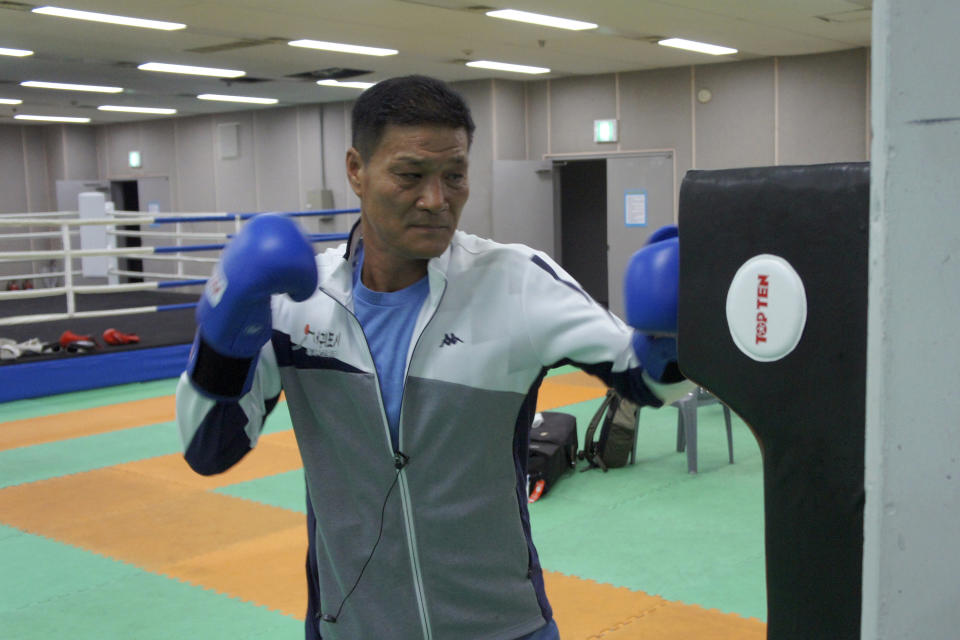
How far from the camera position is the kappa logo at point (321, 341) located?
142 cm

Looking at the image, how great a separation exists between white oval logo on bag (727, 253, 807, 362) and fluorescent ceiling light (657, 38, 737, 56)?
7629 millimetres

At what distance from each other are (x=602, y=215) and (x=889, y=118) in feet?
40.1

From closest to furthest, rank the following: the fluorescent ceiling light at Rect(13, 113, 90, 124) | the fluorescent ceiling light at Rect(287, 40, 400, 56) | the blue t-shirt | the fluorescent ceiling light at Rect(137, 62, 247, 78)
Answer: the blue t-shirt → the fluorescent ceiling light at Rect(287, 40, 400, 56) → the fluorescent ceiling light at Rect(137, 62, 247, 78) → the fluorescent ceiling light at Rect(13, 113, 90, 124)

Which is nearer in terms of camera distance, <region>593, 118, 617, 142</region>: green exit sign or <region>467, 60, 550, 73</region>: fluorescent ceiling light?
<region>467, 60, 550, 73</region>: fluorescent ceiling light

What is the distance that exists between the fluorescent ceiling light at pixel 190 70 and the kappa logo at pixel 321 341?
27.0 ft

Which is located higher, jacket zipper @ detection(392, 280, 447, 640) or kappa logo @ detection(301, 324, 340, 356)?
kappa logo @ detection(301, 324, 340, 356)

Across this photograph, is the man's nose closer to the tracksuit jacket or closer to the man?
the man

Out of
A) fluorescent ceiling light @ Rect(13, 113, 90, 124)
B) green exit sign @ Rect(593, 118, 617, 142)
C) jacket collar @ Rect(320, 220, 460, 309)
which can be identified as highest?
fluorescent ceiling light @ Rect(13, 113, 90, 124)

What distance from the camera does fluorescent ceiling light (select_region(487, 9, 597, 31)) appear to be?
6.64 meters

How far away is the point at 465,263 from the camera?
1435 mm

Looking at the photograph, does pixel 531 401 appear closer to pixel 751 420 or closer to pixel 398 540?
pixel 398 540

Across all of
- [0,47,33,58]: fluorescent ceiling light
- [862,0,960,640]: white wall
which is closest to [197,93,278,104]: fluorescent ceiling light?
[0,47,33,58]: fluorescent ceiling light

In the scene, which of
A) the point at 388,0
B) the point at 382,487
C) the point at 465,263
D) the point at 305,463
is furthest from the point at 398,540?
the point at 388,0

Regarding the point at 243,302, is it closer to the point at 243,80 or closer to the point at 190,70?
the point at 190,70
